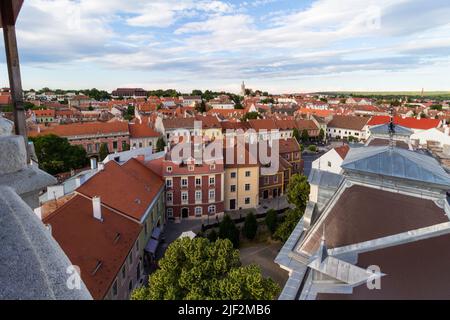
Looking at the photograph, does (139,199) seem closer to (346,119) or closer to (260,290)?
(260,290)

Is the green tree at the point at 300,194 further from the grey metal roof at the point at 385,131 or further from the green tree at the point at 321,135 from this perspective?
the green tree at the point at 321,135

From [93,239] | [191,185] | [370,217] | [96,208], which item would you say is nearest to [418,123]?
[191,185]

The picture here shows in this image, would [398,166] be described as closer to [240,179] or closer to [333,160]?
[333,160]

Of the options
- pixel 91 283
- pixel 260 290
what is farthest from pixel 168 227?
pixel 260 290

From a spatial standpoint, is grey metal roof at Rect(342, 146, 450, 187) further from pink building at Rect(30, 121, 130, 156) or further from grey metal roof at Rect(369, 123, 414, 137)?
pink building at Rect(30, 121, 130, 156)

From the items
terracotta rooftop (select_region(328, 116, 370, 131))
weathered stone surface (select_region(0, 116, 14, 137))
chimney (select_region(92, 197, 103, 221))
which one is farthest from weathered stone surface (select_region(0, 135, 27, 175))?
terracotta rooftop (select_region(328, 116, 370, 131))
